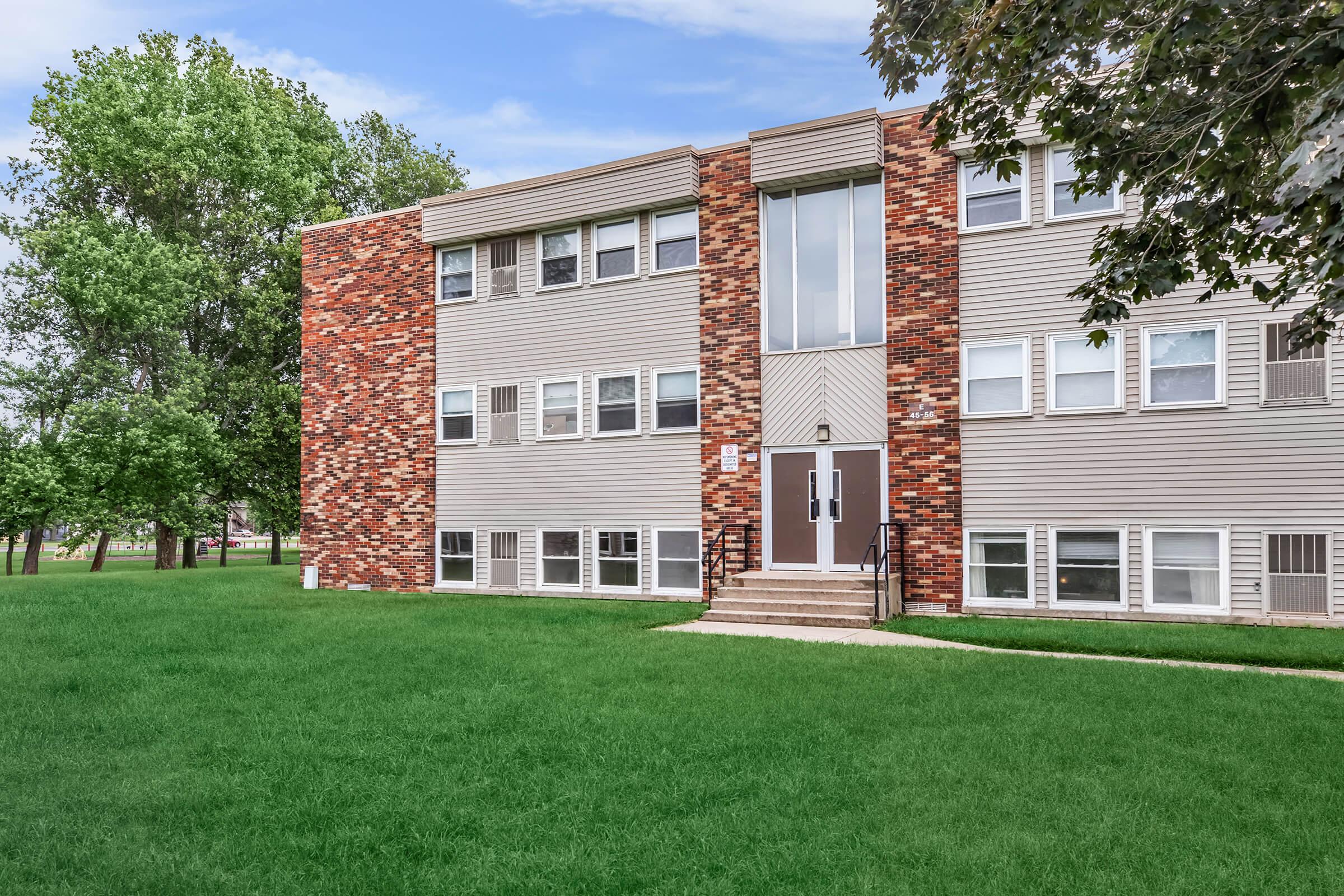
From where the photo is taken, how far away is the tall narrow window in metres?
13.1

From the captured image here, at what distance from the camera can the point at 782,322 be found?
15.6 m

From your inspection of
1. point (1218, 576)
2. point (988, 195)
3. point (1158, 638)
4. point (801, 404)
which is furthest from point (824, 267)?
point (1158, 638)

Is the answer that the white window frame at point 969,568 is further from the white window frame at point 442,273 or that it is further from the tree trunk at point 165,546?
the tree trunk at point 165,546

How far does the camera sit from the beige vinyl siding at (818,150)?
575 inches

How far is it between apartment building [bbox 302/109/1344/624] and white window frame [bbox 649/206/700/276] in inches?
2.7

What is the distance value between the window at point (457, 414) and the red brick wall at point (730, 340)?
16.5 feet

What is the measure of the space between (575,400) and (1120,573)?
9522 millimetres

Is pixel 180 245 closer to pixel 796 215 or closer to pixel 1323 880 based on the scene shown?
pixel 796 215

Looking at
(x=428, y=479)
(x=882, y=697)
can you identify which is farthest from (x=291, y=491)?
(x=882, y=697)

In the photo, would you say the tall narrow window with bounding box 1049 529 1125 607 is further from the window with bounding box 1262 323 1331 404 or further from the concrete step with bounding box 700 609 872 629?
the concrete step with bounding box 700 609 872 629

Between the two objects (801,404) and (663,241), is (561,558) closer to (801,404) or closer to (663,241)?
(801,404)

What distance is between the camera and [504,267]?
59.7ft

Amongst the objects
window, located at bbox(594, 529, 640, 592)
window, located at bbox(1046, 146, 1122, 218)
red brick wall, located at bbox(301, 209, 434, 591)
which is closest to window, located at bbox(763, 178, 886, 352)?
window, located at bbox(1046, 146, 1122, 218)

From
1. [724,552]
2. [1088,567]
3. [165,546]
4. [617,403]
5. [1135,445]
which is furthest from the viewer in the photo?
[165,546]
